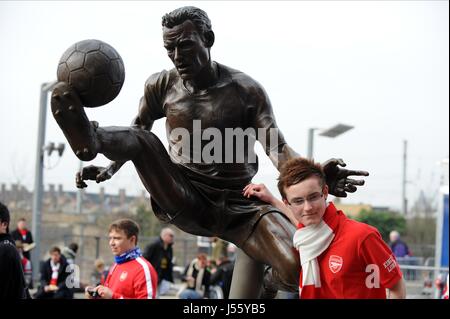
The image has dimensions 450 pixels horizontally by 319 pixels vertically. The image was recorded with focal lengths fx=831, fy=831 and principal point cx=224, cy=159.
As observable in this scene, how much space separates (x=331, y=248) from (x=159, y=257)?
9237 millimetres

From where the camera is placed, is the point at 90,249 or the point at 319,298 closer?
the point at 319,298

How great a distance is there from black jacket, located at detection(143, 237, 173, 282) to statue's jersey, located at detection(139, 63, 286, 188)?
24.4 ft

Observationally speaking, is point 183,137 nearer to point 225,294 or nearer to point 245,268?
point 245,268

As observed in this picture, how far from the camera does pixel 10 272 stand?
24.7 feet

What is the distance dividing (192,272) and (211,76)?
29.7ft

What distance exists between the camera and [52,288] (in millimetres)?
13359

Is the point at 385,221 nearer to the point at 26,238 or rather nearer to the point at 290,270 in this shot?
the point at 26,238

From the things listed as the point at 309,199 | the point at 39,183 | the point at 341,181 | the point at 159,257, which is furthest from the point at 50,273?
the point at 309,199

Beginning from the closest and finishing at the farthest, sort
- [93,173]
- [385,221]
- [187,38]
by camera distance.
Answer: [187,38] < [93,173] < [385,221]

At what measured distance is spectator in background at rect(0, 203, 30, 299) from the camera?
750 cm

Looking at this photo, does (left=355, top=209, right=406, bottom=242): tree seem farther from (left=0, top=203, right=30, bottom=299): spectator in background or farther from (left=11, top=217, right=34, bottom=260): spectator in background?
(left=0, top=203, right=30, bottom=299): spectator in background

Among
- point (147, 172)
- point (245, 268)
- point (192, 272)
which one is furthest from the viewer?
point (192, 272)

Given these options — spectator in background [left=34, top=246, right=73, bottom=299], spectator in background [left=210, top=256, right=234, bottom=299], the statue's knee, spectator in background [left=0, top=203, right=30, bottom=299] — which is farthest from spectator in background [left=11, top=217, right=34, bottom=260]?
the statue's knee
